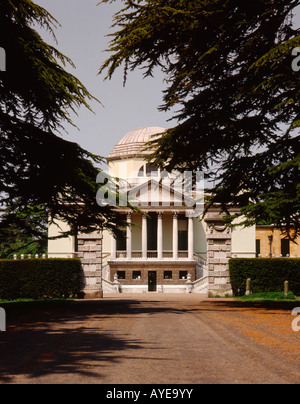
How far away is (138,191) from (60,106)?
33547 millimetres

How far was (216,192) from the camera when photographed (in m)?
16.4

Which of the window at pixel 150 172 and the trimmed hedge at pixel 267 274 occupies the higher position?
the window at pixel 150 172

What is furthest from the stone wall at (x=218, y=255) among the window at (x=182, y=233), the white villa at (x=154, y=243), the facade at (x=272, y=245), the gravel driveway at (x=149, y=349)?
the facade at (x=272, y=245)

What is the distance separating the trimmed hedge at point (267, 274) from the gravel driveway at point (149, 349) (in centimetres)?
1399

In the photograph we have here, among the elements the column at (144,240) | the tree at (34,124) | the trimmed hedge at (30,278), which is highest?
the tree at (34,124)

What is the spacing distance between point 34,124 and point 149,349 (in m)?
9.69

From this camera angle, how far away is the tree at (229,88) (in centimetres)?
1364

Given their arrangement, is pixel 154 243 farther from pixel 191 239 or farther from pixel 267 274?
pixel 267 274

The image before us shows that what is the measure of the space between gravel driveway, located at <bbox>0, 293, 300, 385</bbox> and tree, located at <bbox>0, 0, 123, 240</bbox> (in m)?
3.86

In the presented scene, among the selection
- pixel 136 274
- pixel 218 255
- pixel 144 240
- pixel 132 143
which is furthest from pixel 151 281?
pixel 218 255

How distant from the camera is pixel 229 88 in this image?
49.8 ft

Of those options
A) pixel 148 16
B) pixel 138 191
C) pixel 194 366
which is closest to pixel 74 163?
pixel 148 16

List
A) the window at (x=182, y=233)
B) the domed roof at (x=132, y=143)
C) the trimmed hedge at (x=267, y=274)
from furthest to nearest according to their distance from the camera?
1. the domed roof at (x=132, y=143)
2. the window at (x=182, y=233)
3. the trimmed hedge at (x=267, y=274)

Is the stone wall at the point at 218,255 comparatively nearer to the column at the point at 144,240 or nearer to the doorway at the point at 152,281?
the doorway at the point at 152,281
